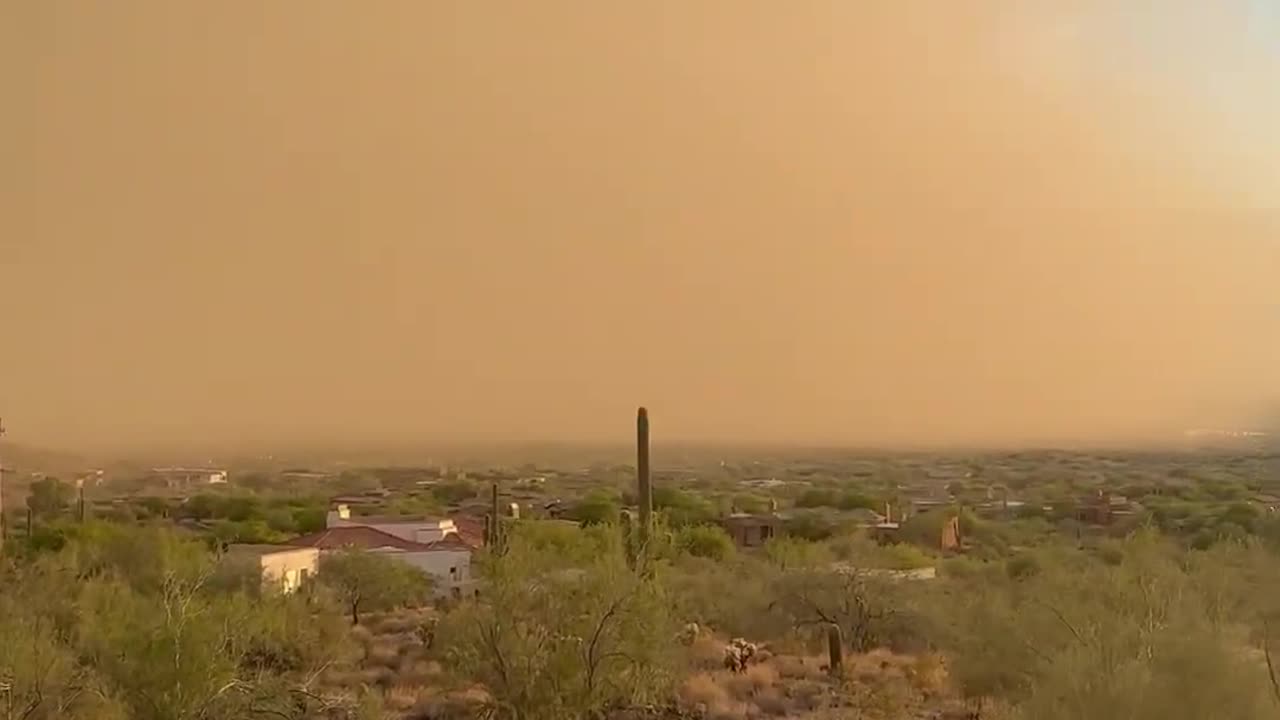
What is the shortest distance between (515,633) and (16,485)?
48.5 m

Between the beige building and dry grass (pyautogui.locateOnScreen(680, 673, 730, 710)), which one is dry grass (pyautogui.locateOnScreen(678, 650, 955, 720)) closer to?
dry grass (pyautogui.locateOnScreen(680, 673, 730, 710))

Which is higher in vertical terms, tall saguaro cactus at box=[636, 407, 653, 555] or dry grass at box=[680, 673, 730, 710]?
tall saguaro cactus at box=[636, 407, 653, 555]

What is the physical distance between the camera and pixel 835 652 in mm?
25922

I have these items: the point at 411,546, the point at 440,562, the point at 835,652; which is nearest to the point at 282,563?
the point at 440,562

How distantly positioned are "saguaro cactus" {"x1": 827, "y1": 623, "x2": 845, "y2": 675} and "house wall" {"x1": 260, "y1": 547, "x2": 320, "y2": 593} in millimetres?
11785

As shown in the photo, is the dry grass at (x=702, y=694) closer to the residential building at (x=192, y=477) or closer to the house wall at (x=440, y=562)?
the house wall at (x=440, y=562)

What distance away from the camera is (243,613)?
20.0 meters

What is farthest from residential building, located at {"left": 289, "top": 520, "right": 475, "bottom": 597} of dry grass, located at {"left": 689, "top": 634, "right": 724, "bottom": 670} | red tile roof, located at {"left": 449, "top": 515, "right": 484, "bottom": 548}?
dry grass, located at {"left": 689, "top": 634, "right": 724, "bottom": 670}

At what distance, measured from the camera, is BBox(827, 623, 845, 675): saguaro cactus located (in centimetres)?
2517

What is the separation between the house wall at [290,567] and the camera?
31.7 meters

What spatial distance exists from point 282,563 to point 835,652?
16.0m

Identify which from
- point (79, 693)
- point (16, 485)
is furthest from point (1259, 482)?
point (16, 485)

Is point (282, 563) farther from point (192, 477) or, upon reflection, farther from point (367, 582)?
point (192, 477)

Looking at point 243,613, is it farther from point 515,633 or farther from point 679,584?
point 679,584
